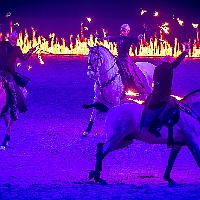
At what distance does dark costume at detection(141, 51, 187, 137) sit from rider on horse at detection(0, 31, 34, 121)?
461cm

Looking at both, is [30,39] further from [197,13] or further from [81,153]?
[81,153]

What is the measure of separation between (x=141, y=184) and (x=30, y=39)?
20.7 meters

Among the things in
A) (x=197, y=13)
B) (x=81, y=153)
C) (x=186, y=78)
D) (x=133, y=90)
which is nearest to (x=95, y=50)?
(x=133, y=90)

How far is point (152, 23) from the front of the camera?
31.8 m

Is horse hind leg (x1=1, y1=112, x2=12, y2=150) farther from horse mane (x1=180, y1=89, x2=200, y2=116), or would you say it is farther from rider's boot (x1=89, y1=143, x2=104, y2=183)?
horse mane (x1=180, y1=89, x2=200, y2=116)

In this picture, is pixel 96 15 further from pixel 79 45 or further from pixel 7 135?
pixel 7 135

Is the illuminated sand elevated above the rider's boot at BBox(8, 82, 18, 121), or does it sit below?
below

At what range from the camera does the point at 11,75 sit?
15.6m

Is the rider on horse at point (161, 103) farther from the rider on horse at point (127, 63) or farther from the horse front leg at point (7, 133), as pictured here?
the rider on horse at point (127, 63)

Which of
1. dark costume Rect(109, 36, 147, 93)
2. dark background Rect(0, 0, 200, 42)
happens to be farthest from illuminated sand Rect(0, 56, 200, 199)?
dark background Rect(0, 0, 200, 42)

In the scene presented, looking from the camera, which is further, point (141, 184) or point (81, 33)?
point (81, 33)

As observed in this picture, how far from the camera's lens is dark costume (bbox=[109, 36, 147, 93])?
1769 centimetres

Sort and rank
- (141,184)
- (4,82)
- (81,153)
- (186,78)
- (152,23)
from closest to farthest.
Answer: (141,184) → (81,153) → (4,82) → (186,78) → (152,23)

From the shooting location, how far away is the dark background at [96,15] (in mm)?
31453
